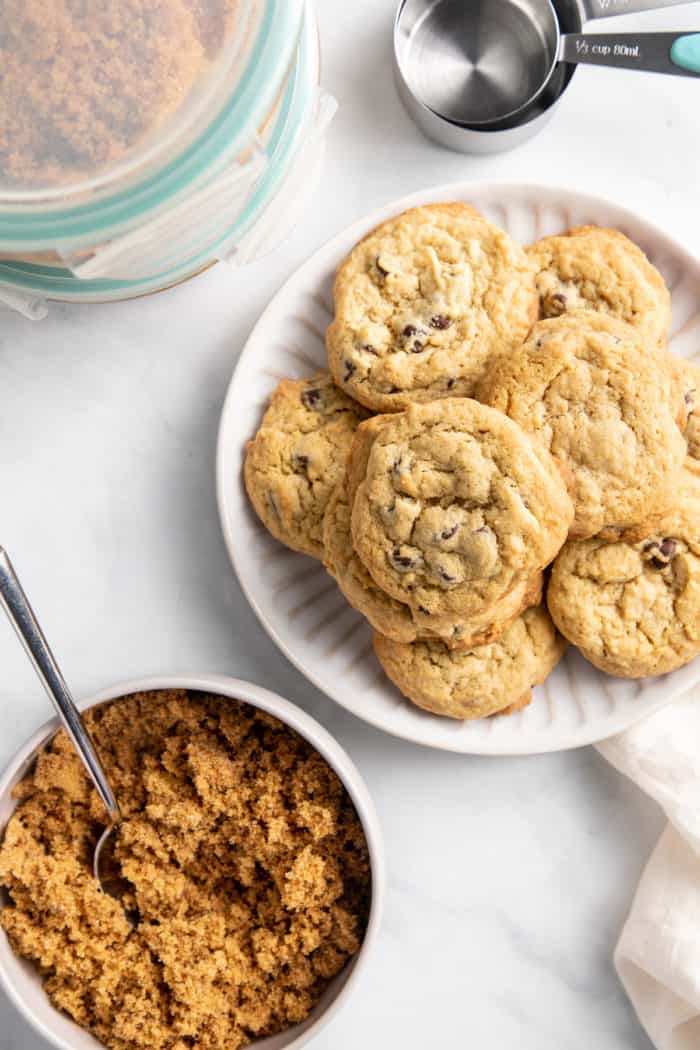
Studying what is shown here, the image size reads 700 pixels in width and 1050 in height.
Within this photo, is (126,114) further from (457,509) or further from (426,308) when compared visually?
(457,509)

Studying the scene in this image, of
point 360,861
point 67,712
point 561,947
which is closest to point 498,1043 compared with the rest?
point 561,947

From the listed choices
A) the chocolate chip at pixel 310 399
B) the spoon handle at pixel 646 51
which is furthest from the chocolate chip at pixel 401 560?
the spoon handle at pixel 646 51

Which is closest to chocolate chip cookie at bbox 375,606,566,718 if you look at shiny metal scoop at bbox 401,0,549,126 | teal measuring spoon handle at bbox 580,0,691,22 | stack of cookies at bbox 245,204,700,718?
stack of cookies at bbox 245,204,700,718

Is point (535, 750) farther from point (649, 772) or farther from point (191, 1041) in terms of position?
point (191, 1041)

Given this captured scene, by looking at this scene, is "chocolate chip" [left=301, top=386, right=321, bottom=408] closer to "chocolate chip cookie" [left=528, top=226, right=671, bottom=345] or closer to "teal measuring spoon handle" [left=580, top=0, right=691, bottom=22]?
"chocolate chip cookie" [left=528, top=226, right=671, bottom=345]

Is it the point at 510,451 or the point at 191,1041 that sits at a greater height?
the point at 510,451
